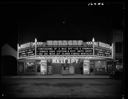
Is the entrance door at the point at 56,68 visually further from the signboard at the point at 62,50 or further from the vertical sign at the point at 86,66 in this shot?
the vertical sign at the point at 86,66

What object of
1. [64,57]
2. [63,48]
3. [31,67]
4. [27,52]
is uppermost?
[63,48]

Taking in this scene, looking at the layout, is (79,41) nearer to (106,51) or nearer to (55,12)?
(106,51)

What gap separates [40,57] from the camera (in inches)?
1208

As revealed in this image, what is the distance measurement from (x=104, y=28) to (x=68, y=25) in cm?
536

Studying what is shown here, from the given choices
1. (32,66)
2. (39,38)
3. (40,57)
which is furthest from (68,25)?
(32,66)

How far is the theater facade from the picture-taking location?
29.4m

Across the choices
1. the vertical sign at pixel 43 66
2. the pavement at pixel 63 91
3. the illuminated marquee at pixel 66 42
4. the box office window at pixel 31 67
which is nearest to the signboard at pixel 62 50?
the illuminated marquee at pixel 66 42

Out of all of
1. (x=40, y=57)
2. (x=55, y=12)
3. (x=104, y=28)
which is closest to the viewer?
(x=55, y=12)

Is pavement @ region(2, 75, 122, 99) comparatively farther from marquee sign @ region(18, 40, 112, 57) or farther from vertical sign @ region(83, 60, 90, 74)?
vertical sign @ region(83, 60, 90, 74)

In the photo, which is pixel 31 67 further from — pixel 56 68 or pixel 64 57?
pixel 64 57

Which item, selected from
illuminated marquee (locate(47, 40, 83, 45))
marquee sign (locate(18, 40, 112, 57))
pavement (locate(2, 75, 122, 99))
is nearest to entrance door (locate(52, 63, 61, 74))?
marquee sign (locate(18, 40, 112, 57))

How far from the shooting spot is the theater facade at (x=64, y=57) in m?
29.4

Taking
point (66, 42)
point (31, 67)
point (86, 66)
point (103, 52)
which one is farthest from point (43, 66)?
point (103, 52)

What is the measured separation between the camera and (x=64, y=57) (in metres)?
30.4
